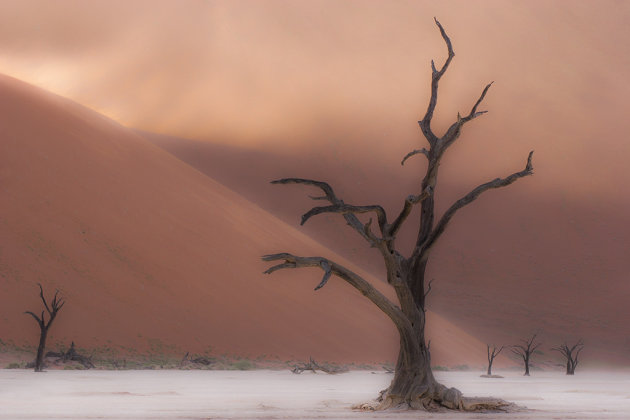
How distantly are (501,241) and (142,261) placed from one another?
1189 inches

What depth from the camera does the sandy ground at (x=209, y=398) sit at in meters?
14.1

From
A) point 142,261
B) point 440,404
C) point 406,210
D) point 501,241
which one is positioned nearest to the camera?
point 406,210

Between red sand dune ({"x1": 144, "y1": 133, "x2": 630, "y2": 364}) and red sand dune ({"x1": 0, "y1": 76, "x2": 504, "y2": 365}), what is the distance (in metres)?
6.63

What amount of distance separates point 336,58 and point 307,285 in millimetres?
41808

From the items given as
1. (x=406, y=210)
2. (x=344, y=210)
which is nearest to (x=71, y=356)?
(x=344, y=210)

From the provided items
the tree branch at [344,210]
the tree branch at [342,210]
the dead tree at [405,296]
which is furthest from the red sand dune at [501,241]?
the tree branch at [344,210]

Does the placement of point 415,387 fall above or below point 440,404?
above

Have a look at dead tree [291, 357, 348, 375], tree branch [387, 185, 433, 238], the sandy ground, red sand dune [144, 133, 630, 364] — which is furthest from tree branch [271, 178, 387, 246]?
red sand dune [144, 133, 630, 364]

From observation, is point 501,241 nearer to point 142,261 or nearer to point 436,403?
point 142,261

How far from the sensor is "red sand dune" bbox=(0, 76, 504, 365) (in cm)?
3384

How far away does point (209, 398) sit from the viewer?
18.3 m

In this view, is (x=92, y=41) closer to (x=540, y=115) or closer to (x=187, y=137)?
(x=187, y=137)

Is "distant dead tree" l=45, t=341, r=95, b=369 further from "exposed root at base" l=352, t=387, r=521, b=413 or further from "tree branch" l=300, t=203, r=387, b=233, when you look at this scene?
"tree branch" l=300, t=203, r=387, b=233

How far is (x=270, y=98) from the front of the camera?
252ft
